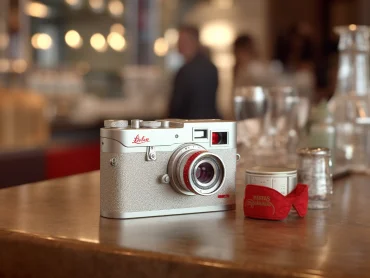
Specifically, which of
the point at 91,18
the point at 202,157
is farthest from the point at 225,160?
the point at 91,18

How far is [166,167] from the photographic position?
1134 millimetres

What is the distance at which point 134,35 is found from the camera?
6184mm

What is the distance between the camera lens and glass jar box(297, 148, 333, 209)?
49.1 inches

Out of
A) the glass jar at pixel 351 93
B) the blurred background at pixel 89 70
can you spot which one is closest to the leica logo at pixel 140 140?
the glass jar at pixel 351 93

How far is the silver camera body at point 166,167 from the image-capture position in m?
1.09

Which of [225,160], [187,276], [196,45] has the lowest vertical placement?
[187,276]

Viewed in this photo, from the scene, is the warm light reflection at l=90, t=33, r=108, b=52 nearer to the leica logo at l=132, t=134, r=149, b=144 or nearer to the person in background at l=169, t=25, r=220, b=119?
the person in background at l=169, t=25, r=220, b=119

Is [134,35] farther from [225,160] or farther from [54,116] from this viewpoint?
[225,160]

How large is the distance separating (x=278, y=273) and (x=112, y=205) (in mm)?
357

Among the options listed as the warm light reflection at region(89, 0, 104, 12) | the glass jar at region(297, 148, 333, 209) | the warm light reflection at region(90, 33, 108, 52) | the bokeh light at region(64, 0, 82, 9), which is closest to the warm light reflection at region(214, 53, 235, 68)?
the warm light reflection at region(90, 33, 108, 52)

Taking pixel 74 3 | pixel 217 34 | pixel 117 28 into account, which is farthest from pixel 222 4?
pixel 74 3

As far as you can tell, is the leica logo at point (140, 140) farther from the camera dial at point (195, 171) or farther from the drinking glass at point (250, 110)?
the drinking glass at point (250, 110)

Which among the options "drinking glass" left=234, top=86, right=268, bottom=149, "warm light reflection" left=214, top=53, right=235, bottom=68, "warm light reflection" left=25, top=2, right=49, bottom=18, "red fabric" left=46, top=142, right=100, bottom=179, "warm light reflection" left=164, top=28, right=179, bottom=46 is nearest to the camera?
"drinking glass" left=234, top=86, right=268, bottom=149

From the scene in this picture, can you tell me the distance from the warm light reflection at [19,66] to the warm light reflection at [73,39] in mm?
695
